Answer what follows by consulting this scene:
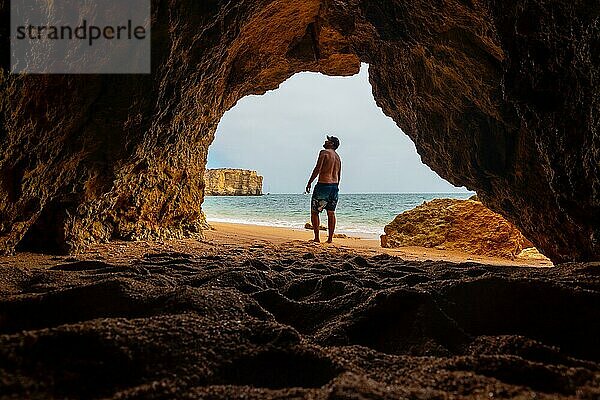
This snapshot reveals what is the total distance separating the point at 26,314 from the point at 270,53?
505cm

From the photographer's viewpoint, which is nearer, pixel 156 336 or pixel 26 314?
pixel 156 336

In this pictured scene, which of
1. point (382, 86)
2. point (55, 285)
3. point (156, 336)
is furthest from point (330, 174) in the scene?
point (156, 336)

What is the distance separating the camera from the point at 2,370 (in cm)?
79

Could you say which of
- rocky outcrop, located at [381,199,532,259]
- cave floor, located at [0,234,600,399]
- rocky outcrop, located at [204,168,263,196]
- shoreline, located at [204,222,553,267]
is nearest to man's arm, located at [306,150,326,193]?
shoreline, located at [204,222,553,267]

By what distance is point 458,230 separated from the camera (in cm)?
698

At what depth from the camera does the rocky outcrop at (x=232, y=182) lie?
46.8 meters

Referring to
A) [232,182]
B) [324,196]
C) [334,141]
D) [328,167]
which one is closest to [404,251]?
[324,196]

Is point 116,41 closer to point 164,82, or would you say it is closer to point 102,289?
point 164,82

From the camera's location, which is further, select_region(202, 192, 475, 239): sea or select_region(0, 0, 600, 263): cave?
select_region(202, 192, 475, 239): sea

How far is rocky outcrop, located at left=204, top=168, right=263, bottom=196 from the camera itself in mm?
46750

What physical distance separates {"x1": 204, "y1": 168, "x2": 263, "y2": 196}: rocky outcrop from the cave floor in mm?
45519

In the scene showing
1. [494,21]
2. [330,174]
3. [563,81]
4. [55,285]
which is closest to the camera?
[55,285]

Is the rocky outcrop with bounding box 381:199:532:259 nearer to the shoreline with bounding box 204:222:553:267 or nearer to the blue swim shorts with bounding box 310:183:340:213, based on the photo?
the shoreline with bounding box 204:222:553:267

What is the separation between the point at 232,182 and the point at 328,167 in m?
42.3
